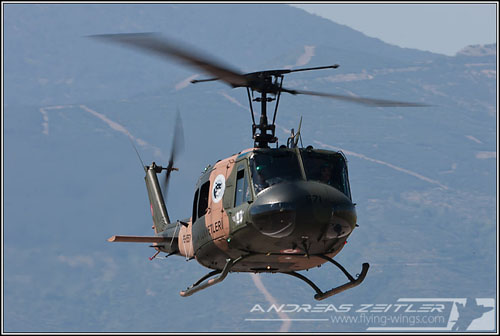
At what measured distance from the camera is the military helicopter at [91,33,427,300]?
27.6 meters

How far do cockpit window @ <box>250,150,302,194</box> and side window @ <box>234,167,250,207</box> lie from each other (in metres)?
0.37

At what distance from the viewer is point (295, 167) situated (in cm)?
2881

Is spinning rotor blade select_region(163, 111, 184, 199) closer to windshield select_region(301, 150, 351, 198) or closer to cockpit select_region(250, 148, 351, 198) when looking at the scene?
cockpit select_region(250, 148, 351, 198)

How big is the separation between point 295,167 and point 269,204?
62.0 inches

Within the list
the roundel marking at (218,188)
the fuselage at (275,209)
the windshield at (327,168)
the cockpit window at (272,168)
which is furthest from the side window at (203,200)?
the windshield at (327,168)

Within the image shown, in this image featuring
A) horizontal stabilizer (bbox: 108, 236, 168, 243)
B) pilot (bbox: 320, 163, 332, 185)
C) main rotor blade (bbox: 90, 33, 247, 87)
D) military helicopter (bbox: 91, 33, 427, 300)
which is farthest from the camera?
horizontal stabilizer (bbox: 108, 236, 168, 243)

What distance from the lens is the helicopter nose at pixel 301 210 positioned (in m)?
27.5

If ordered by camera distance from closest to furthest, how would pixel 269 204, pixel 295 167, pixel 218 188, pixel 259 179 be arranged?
pixel 269 204
pixel 259 179
pixel 295 167
pixel 218 188

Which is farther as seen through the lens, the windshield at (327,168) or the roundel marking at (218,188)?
the roundel marking at (218,188)

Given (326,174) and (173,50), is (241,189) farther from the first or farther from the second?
(173,50)

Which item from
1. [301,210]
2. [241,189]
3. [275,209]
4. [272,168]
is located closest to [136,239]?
[241,189]

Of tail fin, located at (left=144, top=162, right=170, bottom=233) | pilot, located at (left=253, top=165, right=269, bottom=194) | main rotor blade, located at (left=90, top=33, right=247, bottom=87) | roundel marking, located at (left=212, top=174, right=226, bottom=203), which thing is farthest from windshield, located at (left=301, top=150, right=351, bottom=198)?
tail fin, located at (left=144, top=162, right=170, bottom=233)

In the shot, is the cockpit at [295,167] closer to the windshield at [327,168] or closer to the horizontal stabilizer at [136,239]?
the windshield at [327,168]

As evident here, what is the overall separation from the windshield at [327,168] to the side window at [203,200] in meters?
3.47
